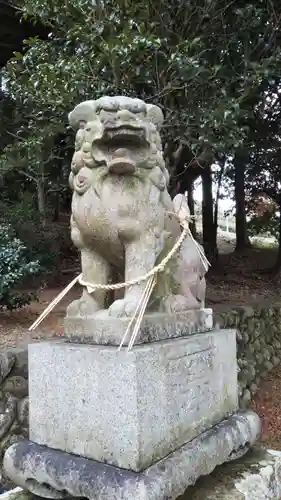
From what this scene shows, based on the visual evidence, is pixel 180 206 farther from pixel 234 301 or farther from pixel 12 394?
pixel 234 301

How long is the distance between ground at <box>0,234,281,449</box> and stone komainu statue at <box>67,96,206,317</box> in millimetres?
2385

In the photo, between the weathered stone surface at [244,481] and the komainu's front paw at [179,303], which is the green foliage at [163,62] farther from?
the weathered stone surface at [244,481]

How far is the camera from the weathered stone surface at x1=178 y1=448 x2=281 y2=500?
174 centimetres

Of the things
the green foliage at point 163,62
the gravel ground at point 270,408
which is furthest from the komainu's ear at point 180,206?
the gravel ground at point 270,408

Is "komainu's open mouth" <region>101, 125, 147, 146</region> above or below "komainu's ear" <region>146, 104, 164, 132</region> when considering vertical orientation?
below

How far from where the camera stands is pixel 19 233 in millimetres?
5891

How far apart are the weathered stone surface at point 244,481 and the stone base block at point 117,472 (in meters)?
0.01

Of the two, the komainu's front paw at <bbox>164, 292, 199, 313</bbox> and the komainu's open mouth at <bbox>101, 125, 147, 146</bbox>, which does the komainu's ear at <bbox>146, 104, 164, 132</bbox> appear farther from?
the komainu's front paw at <bbox>164, 292, 199, 313</bbox>

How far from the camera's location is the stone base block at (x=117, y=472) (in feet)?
4.74

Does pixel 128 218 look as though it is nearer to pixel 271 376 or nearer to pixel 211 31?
pixel 211 31

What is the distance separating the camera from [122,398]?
59.2 inches

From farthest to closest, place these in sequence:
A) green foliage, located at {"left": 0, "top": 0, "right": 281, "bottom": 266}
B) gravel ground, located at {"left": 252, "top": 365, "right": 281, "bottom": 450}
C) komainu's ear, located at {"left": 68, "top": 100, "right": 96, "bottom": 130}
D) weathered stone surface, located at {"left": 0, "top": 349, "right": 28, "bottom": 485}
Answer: gravel ground, located at {"left": 252, "top": 365, "right": 281, "bottom": 450}, green foliage, located at {"left": 0, "top": 0, "right": 281, "bottom": 266}, weathered stone surface, located at {"left": 0, "top": 349, "right": 28, "bottom": 485}, komainu's ear, located at {"left": 68, "top": 100, "right": 96, "bottom": 130}

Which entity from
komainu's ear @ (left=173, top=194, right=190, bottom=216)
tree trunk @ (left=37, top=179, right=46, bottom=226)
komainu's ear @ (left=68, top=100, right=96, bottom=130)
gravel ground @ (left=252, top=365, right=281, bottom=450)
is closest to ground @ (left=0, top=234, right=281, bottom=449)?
gravel ground @ (left=252, top=365, right=281, bottom=450)

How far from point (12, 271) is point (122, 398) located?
3400 millimetres
